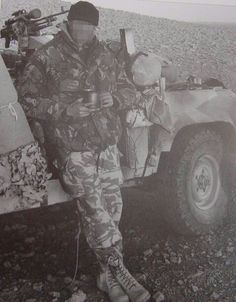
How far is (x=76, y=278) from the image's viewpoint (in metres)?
3.90

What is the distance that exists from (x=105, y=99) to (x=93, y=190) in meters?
0.56

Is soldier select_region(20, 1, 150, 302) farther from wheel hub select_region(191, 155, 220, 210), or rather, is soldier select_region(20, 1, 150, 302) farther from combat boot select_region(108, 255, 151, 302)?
wheel hub select_region(191, 155, 220, 210)

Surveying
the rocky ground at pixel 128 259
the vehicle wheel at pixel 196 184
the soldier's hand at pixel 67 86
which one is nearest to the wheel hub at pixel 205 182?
the vehicle wheel at pixel 196 184

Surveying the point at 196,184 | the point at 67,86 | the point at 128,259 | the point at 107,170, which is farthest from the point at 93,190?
the point at 196,184

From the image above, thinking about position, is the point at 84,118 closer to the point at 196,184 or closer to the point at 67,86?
the point at 67,86

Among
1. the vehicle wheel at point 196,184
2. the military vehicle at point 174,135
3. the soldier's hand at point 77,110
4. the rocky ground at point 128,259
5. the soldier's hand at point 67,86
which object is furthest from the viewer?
the vehicle wheel at point 196,184

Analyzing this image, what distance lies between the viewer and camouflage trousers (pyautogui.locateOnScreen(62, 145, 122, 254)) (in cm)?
361

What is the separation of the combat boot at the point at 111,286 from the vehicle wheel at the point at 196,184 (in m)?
0.98

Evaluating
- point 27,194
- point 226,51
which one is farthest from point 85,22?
point 226,51

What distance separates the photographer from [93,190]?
3629 millimetres

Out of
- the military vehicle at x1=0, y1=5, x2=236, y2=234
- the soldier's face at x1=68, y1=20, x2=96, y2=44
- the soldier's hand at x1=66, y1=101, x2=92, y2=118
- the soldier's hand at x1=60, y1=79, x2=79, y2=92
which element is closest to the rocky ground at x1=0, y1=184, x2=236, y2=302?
the military vehicle at x1=0, y1=5, x2=236, y2=234

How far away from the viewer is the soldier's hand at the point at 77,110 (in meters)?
3.49

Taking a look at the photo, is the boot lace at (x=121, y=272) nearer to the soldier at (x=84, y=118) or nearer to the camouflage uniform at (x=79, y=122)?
the soldier at (x=84, y=118)

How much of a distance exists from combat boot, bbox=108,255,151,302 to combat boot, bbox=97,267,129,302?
0.08ft
